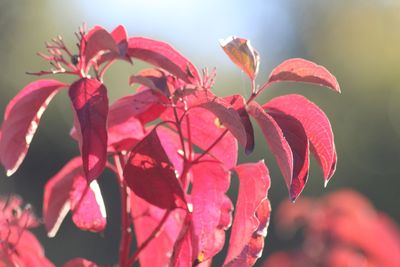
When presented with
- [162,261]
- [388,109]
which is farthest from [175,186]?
[388,109]

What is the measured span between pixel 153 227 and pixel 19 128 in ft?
0.97

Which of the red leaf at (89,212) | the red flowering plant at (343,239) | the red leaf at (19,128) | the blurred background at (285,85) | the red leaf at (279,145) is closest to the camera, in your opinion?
the red leaf at (279,145)

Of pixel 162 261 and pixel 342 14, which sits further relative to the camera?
pixel 342 14

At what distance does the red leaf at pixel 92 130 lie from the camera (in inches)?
37.4

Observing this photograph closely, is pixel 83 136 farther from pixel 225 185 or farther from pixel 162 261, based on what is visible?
pixel 162 261

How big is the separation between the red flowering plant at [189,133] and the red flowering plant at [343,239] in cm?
50

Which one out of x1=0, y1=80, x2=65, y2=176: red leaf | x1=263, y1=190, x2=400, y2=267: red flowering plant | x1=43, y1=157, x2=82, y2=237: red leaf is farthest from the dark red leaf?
x1=263, y1=190, x2=400, y2=267: red flowering plant

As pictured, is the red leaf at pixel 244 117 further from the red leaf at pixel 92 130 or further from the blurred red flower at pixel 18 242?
the blurred red flower at pixel 18 242

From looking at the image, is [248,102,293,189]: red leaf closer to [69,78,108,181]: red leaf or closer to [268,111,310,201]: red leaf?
[268,111,310,201]: red leaf

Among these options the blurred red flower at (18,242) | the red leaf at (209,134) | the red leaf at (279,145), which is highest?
the red leaf at (279,145)

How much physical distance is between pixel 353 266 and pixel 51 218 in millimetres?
625

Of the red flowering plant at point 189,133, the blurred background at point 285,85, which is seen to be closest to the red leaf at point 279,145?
the red flowering plant at point 189,133

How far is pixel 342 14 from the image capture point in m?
11.3

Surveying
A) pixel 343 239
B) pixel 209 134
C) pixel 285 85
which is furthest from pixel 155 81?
pixel 285 85
